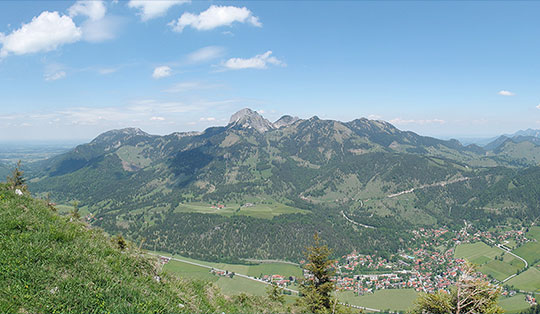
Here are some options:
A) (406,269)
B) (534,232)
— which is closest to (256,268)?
(406,269)

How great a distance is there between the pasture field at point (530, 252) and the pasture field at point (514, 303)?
39.3 meters

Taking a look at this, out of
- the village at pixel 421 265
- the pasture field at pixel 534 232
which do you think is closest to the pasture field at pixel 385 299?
the village at pixel 421 265

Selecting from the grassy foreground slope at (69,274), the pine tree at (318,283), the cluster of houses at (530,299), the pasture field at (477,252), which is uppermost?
the grassy foreground slope at (69,274)

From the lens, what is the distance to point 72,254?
22.5ft

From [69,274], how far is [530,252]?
7299 inches

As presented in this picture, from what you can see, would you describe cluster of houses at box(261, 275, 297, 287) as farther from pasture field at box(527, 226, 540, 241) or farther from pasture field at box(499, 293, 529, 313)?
pasture field at box(527, 226, 540, 241)

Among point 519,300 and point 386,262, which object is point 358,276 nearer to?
point 386,262

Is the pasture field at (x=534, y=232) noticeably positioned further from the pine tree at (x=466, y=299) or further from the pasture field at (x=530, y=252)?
the pine tree at (x=466, y=299)

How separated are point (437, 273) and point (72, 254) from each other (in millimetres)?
133286

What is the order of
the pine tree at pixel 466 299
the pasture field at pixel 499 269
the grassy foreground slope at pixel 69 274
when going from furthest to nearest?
the pasture field at pixel 499 269
the pine tree at pixel 466 299
the grassy foreground slope at pixel 69 274

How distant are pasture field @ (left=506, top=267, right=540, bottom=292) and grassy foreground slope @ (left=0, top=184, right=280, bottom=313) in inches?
5449

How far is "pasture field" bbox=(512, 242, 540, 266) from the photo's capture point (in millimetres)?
114588

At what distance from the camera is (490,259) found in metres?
119

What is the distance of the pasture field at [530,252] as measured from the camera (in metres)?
115
